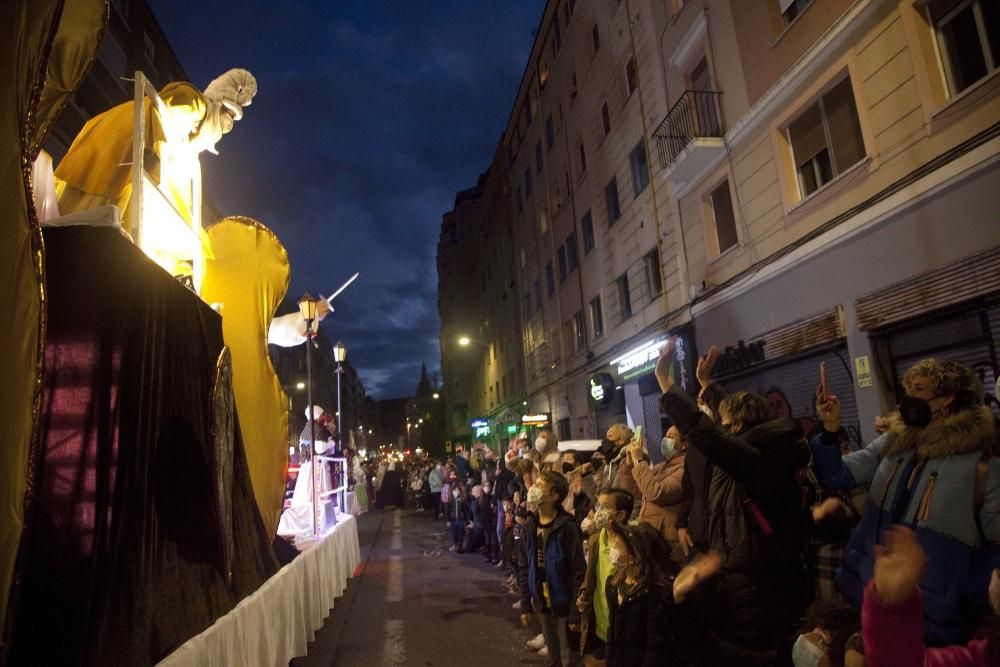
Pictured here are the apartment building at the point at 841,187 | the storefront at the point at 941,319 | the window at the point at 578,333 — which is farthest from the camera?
the window at the point at 578,333

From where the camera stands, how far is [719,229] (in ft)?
41.0

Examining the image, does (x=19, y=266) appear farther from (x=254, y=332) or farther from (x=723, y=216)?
(x=723, y=216)

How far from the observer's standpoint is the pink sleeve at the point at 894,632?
1.74 metres

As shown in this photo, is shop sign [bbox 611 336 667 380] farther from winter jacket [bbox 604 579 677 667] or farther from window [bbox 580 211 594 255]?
winter jacket [bbox 604 579 677 667]

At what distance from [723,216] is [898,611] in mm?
11522

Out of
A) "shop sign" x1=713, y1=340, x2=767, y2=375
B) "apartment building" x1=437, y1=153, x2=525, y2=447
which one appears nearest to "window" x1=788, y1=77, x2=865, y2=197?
"shop sign" x1=713, y1=340, x2=767, y2=375

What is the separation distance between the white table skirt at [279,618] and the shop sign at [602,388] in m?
10.5

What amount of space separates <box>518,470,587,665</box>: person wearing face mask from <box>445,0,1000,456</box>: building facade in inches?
193

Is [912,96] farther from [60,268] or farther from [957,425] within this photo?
[60,268]

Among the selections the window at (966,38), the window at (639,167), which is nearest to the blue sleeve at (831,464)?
the window at (966,38)

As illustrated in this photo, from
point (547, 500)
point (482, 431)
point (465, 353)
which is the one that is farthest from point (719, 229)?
point (465, 353)

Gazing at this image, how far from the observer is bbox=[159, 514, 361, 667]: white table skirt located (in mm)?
3331

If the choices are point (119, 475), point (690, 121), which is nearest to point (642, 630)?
point (119, 475)

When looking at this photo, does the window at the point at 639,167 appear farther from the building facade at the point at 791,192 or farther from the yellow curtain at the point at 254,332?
the yellow curtain at the point at 254,332
